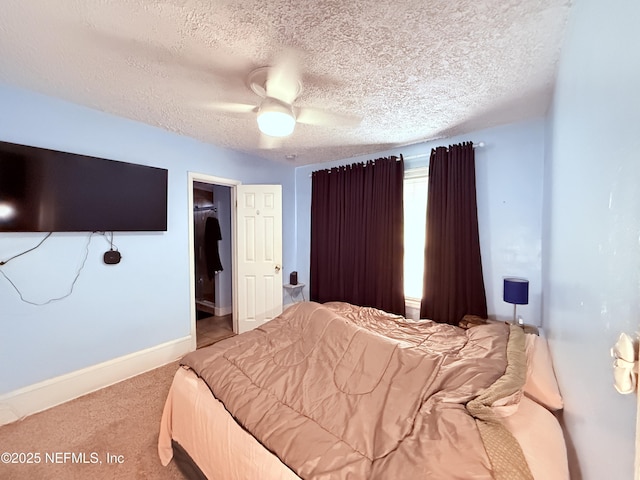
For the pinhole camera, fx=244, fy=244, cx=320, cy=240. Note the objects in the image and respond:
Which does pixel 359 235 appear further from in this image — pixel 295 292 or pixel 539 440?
pixel 539 440

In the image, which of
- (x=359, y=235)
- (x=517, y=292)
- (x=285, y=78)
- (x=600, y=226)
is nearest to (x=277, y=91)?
(x=285, y=78)

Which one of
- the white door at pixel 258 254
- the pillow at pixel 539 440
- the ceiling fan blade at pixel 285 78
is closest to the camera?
the pillow at pixel 539 440

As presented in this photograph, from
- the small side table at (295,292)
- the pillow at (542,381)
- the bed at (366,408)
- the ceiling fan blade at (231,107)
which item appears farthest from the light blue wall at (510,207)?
the small side table at (295,292)

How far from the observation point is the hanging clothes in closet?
163 inches

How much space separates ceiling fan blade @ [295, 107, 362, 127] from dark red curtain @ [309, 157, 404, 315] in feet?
2.81

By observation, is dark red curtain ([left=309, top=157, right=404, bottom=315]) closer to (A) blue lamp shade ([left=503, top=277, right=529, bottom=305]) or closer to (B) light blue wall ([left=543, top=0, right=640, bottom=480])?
(A) blue lamp shade ([left=503, top=277, right=529, bottom=305])

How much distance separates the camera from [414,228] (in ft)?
9.42

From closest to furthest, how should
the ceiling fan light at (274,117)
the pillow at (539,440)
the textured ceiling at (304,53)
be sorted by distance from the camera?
the pillow at (539,440) < the textured ceiling at (304,53) < the ceiling fan light at (274,117)

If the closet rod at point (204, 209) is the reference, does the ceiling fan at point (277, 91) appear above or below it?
above

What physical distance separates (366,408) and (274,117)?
5.80ft

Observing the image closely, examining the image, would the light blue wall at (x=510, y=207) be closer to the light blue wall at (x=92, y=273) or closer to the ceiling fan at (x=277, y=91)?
the ceiling fan at (x=277, y=91)

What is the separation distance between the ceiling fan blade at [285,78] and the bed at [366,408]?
5.48 ft

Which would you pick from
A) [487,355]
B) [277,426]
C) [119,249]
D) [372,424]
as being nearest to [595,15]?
[487,355]

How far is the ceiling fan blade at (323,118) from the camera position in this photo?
6.81 ft
